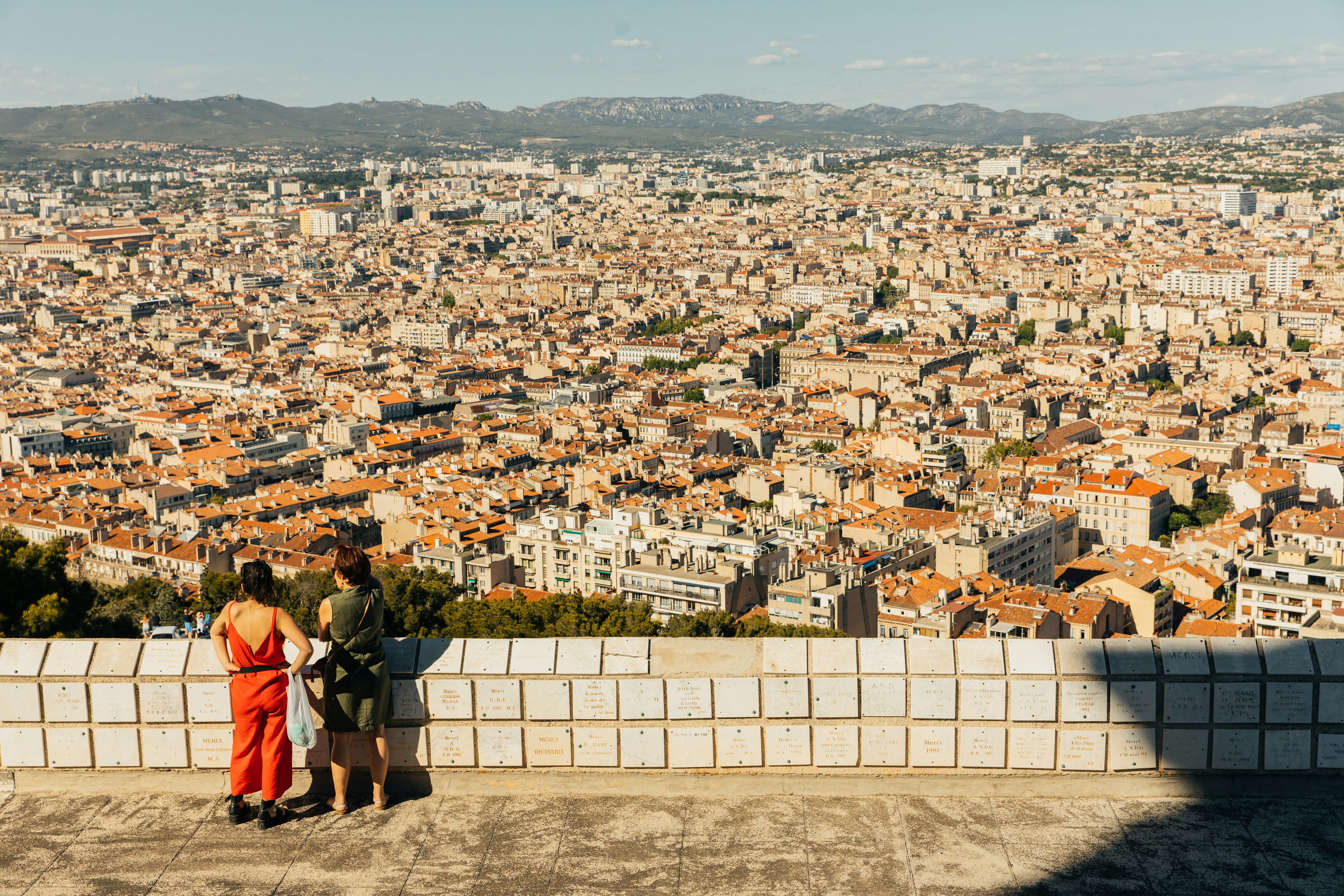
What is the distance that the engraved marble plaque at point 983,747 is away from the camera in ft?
14.2

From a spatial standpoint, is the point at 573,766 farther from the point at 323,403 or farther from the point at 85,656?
the point at 323,403

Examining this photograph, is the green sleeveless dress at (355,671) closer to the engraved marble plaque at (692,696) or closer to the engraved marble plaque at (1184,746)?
the engraved marble plaque at (692,696)

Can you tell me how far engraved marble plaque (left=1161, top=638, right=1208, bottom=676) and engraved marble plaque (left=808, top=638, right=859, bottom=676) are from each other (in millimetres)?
885

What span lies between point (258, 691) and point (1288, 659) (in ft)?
9.68

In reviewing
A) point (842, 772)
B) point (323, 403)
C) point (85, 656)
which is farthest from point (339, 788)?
point (323, 403)

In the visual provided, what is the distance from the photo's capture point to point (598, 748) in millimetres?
4352

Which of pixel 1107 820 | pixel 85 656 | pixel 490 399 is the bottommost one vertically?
pixel 490 399

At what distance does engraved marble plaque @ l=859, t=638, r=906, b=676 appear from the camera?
4309 mm

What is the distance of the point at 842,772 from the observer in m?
4.34

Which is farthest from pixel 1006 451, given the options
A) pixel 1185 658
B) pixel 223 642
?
pixel 223 642

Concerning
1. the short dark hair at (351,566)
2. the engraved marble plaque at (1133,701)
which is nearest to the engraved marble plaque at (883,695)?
the engraved marble plaque at (1133,701)

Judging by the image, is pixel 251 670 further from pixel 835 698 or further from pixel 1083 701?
pixel 1083 701

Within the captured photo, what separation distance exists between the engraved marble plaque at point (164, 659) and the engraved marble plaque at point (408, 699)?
637 millimetres

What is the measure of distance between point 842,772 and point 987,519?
25.1 meters
